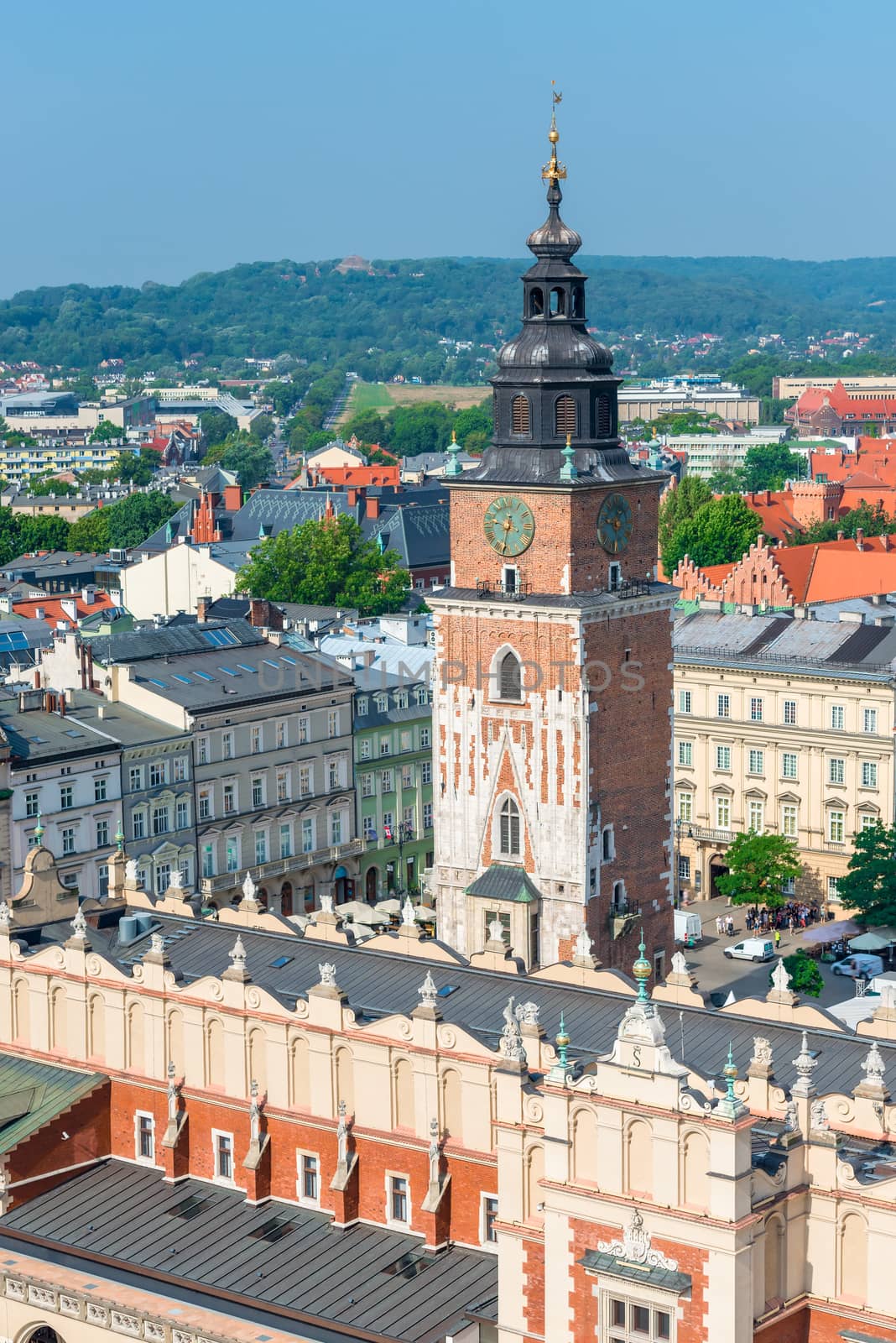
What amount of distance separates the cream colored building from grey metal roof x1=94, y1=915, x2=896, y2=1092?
146ft

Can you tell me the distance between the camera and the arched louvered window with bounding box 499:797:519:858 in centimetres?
7862

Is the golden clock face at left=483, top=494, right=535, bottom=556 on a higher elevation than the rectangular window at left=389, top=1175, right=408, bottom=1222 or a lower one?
higher

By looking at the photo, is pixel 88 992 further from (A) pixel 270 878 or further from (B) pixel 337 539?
(B) pixel 337 539

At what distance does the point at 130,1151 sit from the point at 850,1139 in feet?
69.0

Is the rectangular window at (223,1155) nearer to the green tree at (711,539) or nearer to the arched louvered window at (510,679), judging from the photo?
the arched louvered window at (510,679)

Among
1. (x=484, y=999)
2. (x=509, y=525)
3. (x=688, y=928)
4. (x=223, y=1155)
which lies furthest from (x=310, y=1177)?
(x=688, y=928)

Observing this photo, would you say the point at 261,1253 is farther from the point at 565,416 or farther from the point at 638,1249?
the point at 565,416

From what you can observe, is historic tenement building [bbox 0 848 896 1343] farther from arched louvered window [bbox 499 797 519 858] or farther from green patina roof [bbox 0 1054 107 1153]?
arched louvered window [bbox 499 797 519 858]

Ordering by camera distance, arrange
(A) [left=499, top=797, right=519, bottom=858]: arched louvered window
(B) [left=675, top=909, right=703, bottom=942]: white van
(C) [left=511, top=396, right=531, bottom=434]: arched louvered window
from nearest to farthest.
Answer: (C) [left=511, top=396, right=531, bottom=434]: arched louvered window < (A) [left=499, top=797, right=519, bottom=858]: arched louvered window < (B) [left=675, top=909, right=703, bottom=942]: white van

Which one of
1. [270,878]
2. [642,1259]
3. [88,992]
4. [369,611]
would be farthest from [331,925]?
[369,611]

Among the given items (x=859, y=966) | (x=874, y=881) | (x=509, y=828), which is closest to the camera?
(x=509, y=828)

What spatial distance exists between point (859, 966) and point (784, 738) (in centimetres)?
1398

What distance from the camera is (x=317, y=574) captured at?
6319 inches

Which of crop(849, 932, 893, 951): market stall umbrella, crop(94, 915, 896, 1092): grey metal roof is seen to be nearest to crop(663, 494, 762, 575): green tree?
crop(849, 932, 893, 951): market stall umbrella
